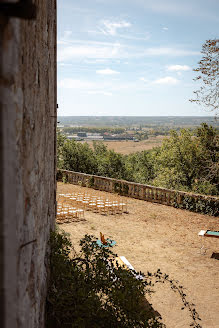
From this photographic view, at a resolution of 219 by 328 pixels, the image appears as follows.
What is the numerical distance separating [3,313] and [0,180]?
20.8 inches

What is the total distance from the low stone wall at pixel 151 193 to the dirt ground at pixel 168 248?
16.2 inches

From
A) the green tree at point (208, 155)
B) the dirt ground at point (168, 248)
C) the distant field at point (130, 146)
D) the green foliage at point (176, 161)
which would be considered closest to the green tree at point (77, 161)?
the green foliage at point (176, 161)

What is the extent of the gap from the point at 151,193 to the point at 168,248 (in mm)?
5491

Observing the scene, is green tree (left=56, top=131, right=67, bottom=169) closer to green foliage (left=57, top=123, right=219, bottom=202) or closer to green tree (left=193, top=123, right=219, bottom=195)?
green foliage (left=57, top=123, right=219, bottom=202)

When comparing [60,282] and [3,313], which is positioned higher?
[3,313]

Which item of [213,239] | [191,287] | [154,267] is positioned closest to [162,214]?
[213,239]

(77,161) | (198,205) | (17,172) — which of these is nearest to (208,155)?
(198,205)

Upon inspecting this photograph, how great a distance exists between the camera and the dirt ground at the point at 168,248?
7.04 meters

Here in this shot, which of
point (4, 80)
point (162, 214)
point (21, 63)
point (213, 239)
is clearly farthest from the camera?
point (162, 214)

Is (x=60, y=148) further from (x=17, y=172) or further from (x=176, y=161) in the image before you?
(x=17, y=172)

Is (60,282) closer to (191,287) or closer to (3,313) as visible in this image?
(3,313)

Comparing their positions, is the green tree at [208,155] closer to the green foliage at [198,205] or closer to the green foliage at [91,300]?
the green foliage at [198,205]

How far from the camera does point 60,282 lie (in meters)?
3.92

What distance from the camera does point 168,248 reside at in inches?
415
